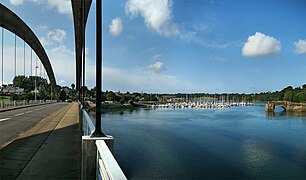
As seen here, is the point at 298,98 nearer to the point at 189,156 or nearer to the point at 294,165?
the point at 294,165

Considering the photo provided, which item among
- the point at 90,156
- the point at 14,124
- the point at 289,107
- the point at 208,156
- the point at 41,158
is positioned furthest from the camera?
the point at 289,107

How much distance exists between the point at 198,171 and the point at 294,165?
11379 millimetres

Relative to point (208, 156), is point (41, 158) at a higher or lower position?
higher

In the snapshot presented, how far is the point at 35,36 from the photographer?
1833 inches

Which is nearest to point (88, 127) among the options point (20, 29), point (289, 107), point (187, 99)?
point (20, 29)

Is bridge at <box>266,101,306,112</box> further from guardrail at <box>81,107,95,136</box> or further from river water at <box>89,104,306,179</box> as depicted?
guardrail at <box>81,107,95,136</box>

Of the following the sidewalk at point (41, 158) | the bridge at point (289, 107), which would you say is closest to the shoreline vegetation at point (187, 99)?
the bridge at point (289, 107)

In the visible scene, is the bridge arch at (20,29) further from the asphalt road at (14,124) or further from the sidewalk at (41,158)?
the sidewalk at (41,158)

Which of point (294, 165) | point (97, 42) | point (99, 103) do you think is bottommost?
point (294, 165)

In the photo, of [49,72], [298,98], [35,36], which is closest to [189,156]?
[35,36]

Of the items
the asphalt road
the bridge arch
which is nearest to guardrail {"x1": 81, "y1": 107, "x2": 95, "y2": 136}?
the asphalt road

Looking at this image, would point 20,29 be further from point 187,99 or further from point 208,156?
point 187,99

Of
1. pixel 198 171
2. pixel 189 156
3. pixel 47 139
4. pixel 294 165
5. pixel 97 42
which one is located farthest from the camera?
pixel 294 165

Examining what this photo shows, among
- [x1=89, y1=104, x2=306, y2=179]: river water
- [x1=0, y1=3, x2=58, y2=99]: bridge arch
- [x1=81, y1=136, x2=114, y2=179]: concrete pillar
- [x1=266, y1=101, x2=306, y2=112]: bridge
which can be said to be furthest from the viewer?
[x1=266, y1=101, x2=306, y2=112]: bridge
